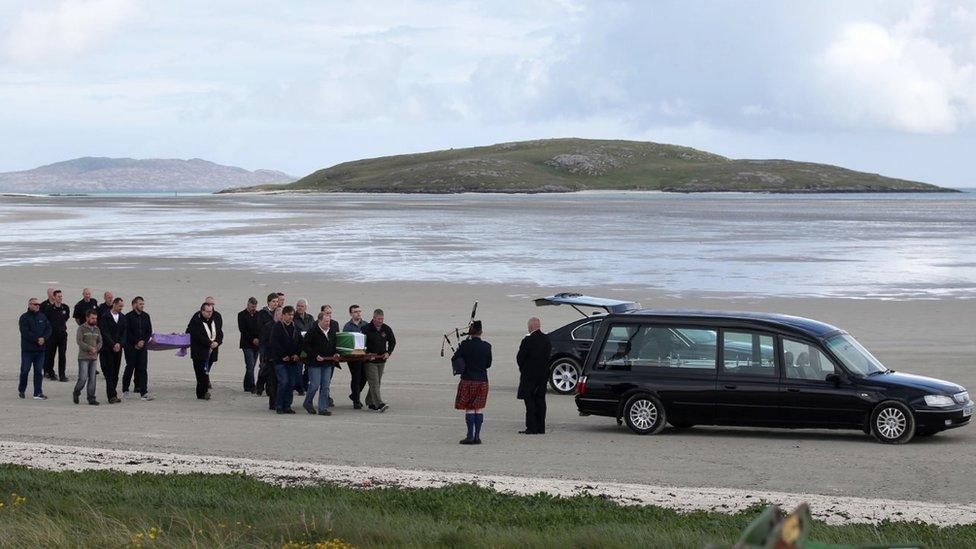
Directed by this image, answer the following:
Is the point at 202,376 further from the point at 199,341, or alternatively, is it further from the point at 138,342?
the point at 138,342

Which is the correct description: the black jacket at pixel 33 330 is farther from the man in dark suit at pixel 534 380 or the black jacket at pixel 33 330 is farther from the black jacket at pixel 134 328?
the man in dark suit at pixel 534 380

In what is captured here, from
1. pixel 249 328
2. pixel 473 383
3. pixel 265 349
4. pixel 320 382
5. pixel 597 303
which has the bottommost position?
pixel 320 382

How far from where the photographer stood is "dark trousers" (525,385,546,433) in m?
16.9

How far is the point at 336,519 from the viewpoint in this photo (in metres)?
9.80

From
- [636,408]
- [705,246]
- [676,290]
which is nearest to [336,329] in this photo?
[636,408]

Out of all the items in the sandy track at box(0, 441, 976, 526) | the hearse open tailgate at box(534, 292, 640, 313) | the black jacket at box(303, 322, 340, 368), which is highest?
the hearse open tailgate at box(534, 292, 640, 313)

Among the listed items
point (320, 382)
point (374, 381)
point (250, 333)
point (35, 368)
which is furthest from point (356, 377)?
point (35, 368)

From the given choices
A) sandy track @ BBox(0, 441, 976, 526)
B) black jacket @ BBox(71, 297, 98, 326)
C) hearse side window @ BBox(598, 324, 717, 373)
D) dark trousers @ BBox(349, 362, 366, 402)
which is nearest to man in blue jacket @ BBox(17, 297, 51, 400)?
black jacket @ BBox(71, 297, 98, 326)

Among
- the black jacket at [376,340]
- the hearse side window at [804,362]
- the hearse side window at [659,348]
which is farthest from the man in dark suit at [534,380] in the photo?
the hearse side window at [804,362]

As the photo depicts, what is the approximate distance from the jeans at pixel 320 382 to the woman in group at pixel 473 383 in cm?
330

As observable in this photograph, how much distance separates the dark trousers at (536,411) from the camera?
1692cm

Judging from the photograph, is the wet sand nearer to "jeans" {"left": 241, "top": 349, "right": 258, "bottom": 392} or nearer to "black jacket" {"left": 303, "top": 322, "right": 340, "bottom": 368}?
"jeans" {"left": 241, "top": 349, "right": 258, "bottom": 392}

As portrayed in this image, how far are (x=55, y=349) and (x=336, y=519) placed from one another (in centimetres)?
1420

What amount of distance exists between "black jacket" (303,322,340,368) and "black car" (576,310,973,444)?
4.01 meters
